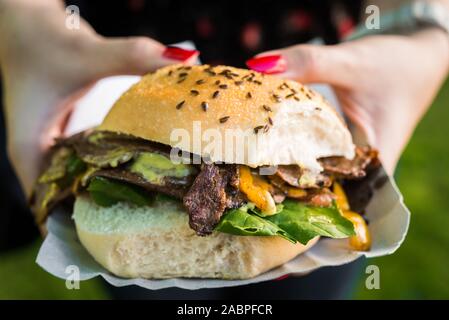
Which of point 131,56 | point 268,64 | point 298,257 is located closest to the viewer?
point 298,257

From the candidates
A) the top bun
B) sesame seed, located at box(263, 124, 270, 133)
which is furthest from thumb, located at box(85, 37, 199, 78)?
sesame seed, located at box(263, 124, 270, 133)

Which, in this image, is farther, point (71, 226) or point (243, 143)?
point (71, 226)

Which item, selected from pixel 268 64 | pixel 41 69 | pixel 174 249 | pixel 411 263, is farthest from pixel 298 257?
pixel 411 263

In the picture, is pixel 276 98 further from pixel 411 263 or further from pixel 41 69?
pixel 411 263

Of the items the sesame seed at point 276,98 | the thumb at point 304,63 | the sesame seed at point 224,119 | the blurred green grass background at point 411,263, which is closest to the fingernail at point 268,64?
the thumb at point 304,63

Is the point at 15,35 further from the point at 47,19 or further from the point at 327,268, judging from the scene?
the point at 327,268
